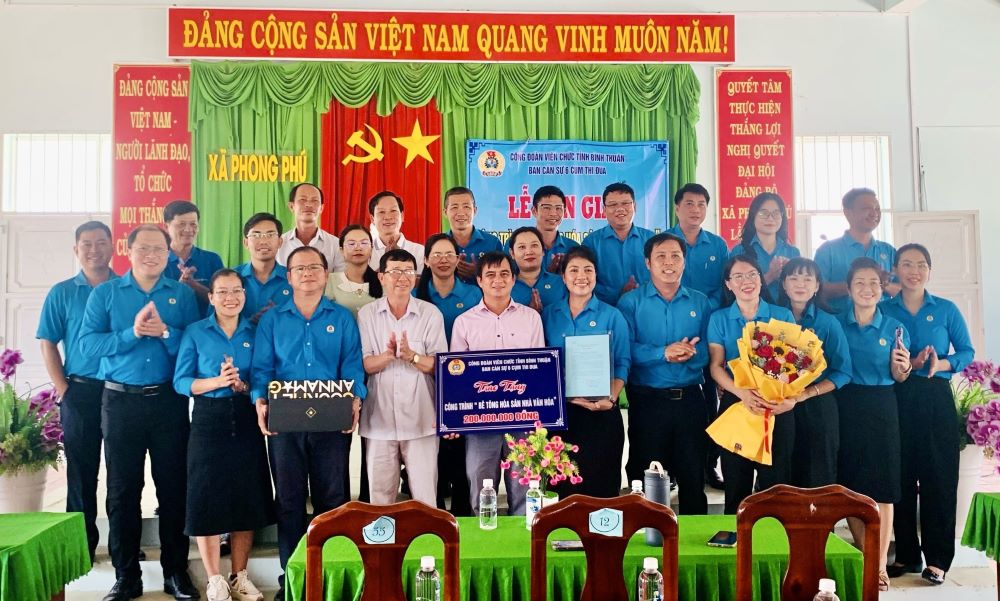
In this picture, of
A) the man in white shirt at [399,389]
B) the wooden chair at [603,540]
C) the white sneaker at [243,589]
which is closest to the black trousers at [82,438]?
the white sneaker at [243,589]

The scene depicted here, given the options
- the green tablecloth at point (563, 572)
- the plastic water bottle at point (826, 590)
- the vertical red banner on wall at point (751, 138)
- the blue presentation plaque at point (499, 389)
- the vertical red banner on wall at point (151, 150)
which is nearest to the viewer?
the plastic water bottle at point (826, 590)

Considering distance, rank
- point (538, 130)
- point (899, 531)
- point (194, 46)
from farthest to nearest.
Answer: point (538, 130)
point (194, 46)
point (899, 531)

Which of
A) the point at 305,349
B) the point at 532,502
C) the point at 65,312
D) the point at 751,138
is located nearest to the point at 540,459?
the point at 532,502

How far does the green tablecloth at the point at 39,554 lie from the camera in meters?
2.49

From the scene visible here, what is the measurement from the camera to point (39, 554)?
8.66 ft

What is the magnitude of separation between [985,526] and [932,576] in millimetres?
825

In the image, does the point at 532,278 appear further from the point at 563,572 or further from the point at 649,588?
the point at 649,588

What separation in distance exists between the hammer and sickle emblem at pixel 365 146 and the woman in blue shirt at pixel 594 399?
4201 mm

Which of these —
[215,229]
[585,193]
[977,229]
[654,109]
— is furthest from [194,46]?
[977,229]

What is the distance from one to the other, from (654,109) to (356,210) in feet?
10.0

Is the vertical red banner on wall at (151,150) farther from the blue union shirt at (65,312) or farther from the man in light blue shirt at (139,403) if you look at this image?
the man in light blue shirt at (139,403)

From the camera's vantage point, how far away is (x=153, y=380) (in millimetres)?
3523

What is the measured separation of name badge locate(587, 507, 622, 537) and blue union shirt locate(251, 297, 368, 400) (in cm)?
170

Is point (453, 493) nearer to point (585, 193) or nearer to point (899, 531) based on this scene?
point (899, 531)
